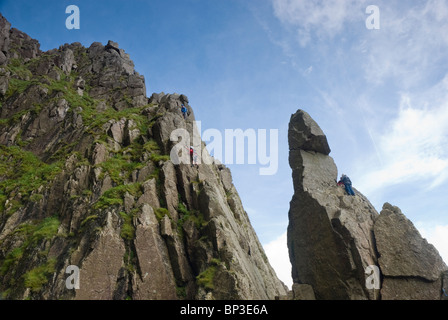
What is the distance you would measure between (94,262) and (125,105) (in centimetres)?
3699

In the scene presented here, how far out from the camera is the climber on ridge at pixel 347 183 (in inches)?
973

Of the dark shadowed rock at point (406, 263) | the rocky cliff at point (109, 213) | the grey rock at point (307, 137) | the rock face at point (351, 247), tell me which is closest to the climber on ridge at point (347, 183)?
the rock face at point (351, 247)

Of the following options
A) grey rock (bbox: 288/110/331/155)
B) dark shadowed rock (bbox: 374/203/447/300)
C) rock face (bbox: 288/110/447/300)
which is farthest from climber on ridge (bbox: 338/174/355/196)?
dark shadowed rock (bbox: 374/203/447/300)

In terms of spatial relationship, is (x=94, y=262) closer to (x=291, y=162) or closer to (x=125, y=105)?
(x=291, y=162)

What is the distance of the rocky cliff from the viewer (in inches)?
744

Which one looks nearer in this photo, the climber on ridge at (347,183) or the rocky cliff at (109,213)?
the rocky cliff at (109,213)

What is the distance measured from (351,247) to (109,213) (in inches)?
712

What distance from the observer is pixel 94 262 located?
742 inches

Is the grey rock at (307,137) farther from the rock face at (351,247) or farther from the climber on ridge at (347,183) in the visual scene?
the climber on ridge at (347,183)

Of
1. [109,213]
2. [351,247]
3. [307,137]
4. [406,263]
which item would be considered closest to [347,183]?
[307,137]

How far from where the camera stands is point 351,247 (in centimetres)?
1941

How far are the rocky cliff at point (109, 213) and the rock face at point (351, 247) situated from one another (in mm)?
4961

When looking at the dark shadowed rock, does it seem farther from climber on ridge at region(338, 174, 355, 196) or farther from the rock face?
climber on ridge at region(338, 174, 355, 196)
